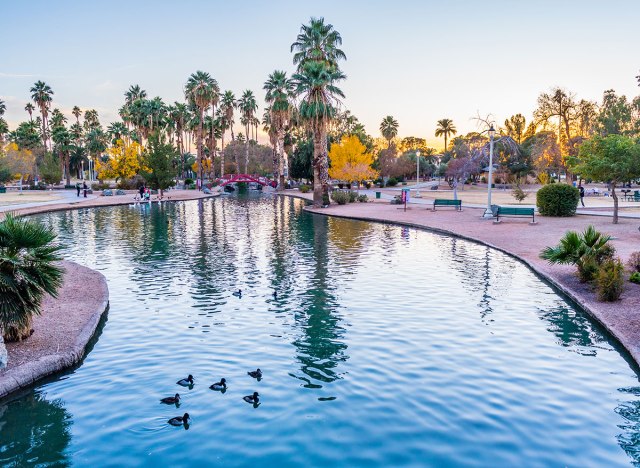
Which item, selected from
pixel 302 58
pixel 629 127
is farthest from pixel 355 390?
pixel 629 127

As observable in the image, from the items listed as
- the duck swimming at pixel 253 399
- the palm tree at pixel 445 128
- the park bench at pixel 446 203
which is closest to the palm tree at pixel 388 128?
the palm tree at pixel 445 128

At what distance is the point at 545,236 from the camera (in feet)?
97.7

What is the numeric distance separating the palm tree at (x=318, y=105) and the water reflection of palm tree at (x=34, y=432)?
4460cm

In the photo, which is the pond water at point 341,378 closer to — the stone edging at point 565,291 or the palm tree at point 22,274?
the stone edging at point 565,291

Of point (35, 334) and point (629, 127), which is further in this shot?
point (629, 127)

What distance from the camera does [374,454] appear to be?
28.0ft

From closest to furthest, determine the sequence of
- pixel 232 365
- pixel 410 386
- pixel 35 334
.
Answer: pixel 410 386, pixel 232 365, pixel 35 334

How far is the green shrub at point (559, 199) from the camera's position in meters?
38.8

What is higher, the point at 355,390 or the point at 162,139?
the point at 162,139

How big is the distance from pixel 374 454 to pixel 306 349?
5052mm

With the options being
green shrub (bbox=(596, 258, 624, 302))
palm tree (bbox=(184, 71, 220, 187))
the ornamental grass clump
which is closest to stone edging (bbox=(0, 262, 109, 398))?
green shrub (bbox=(596, 258, 624, 302))

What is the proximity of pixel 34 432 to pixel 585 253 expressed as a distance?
17.4 meters

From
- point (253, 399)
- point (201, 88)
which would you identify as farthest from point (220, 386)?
point (201, 88)

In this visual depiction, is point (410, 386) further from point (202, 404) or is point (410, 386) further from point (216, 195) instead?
point (216, 195)
